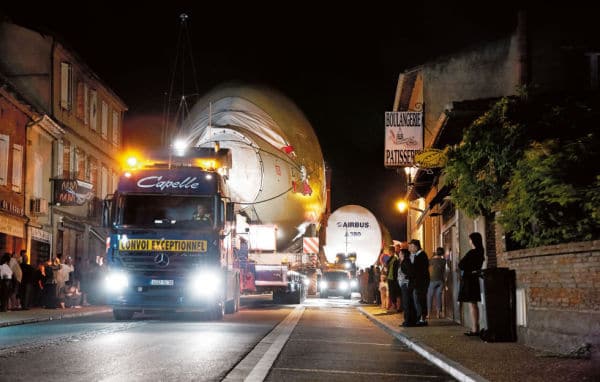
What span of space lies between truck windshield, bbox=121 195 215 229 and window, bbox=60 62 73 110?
1774cm

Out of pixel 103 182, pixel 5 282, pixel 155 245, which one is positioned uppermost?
pixel 103 182

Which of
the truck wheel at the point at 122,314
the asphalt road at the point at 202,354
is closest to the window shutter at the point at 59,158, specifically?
the truck wheel at the point at 122,314

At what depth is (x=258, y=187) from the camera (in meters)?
29.7

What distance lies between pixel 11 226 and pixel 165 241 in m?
12.3

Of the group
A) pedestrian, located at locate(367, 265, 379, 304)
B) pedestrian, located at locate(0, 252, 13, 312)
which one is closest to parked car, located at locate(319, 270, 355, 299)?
pedestrian, located at locate(367, 265, 379, 304)

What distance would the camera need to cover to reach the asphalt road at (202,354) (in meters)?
9.80

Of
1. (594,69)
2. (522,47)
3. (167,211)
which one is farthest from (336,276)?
(167,211)

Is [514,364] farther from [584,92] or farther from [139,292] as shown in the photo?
[139,292]

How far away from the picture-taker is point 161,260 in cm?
2047

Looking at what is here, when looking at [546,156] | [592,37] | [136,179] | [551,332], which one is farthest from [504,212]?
[592,37]

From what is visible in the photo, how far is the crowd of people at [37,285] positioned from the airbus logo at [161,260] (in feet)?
21.8

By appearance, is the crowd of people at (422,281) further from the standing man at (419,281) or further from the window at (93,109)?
the window at (93,109)

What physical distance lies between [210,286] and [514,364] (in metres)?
10.7

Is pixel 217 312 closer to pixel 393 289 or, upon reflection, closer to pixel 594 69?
pixel 393 289
